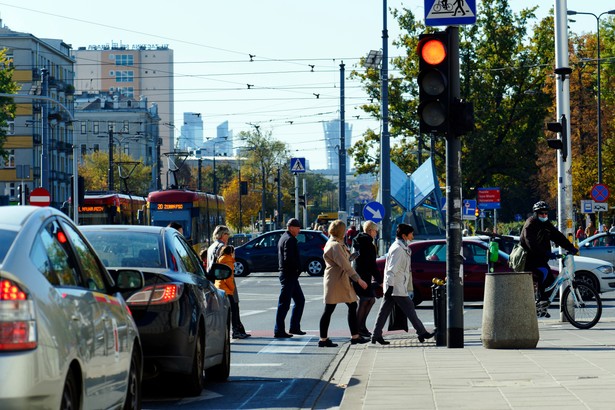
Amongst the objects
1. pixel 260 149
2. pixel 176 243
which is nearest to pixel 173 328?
pixel 176 243

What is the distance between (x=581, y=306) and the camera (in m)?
20.0

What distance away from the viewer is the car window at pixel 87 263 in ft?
25.2

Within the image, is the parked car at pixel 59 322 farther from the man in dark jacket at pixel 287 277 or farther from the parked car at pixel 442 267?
the parked car at pixel 442 267

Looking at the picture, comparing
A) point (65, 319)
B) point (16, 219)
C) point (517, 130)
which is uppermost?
point (517, 130)

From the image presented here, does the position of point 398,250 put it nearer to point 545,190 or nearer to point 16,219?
point 16,219

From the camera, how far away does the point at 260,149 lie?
110875mm

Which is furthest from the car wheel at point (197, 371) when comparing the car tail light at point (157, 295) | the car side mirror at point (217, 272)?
the car side mirror at point (217, 272)

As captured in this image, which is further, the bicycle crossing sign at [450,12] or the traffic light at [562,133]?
the traffic light at [562,133]

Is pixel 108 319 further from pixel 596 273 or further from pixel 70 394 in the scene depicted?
pixel 596 273

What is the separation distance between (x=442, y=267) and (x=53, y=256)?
2073cm

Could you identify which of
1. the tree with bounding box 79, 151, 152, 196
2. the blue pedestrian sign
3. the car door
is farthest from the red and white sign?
the tree with bounding box 79, 151, 152, 196

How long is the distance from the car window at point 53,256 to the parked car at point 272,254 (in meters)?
38.0

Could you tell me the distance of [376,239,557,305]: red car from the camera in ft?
89.0

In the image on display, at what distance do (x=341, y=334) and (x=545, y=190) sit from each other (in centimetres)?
6825
